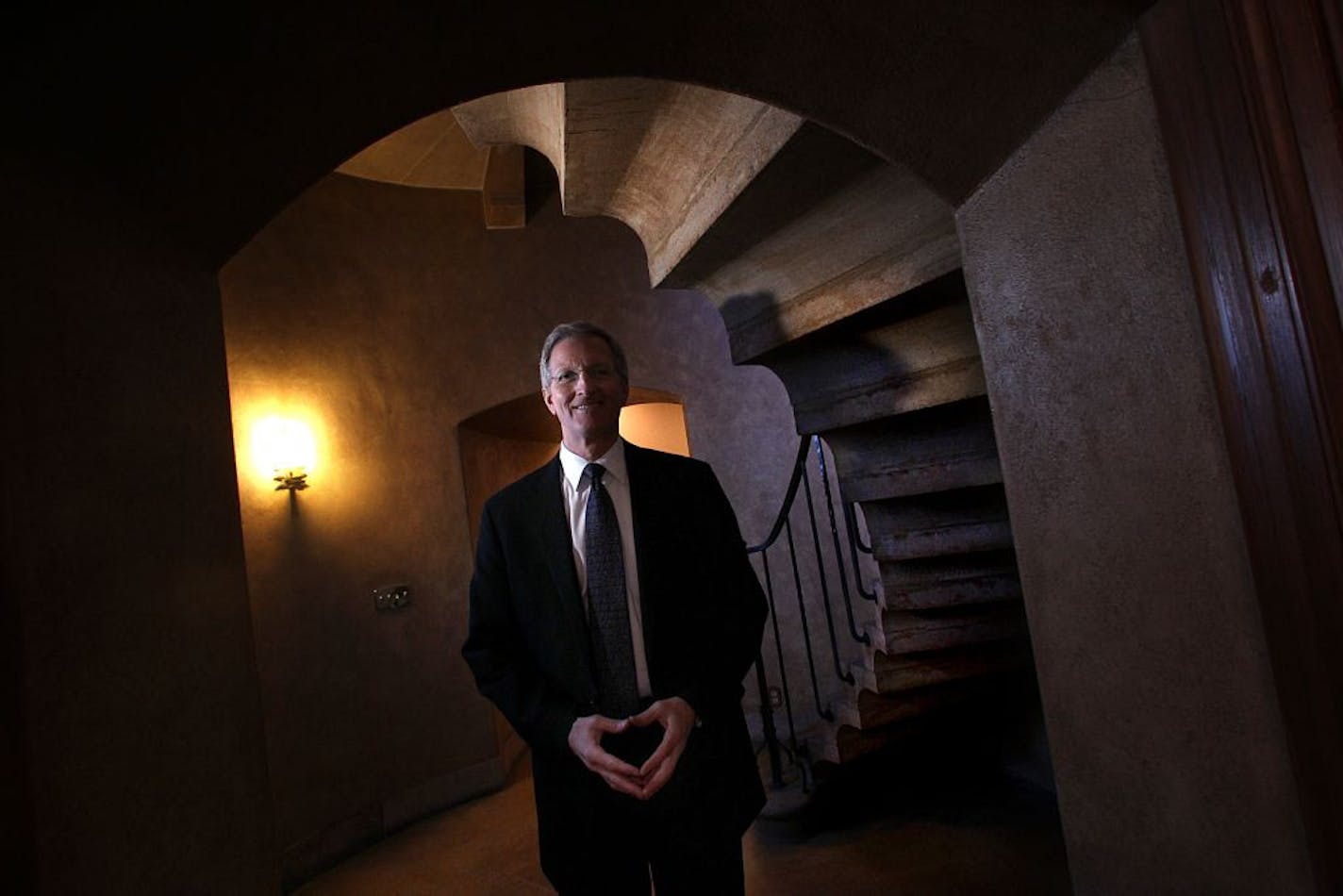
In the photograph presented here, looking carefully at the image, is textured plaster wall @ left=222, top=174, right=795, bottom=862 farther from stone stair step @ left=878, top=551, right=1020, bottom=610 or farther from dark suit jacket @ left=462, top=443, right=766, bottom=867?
dark suit jacket @ left=462, top=443, right=766, bottom=867

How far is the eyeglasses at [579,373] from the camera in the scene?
1521 mm

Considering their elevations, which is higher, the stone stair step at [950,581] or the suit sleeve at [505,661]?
the suit sleeve at [505,661]

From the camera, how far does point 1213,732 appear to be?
3.34 ft

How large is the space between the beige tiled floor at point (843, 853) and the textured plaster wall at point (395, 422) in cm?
37

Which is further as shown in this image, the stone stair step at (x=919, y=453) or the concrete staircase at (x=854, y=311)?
the stone stair step at (x=919, y=453)

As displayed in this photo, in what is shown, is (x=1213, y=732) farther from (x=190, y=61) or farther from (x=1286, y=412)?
(x=190, y=61)

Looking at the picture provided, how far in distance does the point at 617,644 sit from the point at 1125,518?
85 cm

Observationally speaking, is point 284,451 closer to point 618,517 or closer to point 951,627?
point 618,517

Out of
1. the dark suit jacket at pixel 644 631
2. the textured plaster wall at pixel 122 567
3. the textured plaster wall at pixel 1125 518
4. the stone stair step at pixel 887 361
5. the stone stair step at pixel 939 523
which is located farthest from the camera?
the stone stair step at pixel 939 523

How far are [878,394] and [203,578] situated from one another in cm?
212

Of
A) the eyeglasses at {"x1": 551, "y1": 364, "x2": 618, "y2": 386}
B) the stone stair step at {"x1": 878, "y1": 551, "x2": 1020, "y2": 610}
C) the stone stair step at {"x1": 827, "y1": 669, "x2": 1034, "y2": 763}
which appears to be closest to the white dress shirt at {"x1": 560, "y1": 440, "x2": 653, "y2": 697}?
the eyeglasses at {"x1": 551, "y1": 364, "x2": 618, "y2": 386}

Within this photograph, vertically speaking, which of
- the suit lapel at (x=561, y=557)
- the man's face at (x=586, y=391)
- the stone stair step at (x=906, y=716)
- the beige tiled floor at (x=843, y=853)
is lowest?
the beige tiled floor at (x=843, y=853)

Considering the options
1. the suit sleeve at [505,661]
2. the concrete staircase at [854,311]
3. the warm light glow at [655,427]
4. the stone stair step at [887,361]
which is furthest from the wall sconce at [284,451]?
the warm light glow at [655,427]

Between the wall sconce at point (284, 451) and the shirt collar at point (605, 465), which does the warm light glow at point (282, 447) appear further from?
the shirt collar at point (605, 465)
